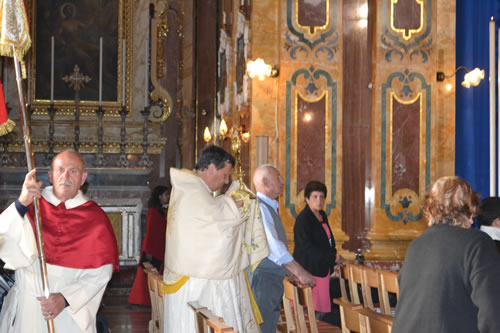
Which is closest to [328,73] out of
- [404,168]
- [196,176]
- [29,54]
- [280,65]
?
[280,65]

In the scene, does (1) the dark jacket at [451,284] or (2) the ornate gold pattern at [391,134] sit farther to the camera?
(2) the ornate gold pattern at [391,134]

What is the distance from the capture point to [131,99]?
12234 mm

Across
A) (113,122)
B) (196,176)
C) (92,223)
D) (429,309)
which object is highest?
(113,122)

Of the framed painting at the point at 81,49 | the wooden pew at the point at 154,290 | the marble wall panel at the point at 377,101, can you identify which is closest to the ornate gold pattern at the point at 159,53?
the framed painting at the point at 81,49

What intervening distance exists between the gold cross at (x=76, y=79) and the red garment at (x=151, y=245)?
4005mm

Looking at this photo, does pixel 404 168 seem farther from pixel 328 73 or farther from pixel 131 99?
pixel 131 99

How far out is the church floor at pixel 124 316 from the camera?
7594mm

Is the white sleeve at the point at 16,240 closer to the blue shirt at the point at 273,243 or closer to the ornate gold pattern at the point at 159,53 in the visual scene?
the blue shirt at the point at 273,243

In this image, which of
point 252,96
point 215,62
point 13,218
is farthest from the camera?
point 215,62

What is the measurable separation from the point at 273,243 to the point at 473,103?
12.0 ft

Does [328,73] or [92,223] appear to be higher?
[328,73]

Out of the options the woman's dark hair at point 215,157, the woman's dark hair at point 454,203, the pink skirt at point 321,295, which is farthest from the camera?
the pink skirt at point 321,295

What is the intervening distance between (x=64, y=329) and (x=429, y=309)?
1987 mm

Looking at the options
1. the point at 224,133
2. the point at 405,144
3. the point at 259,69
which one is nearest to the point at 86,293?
the point at 259,69
